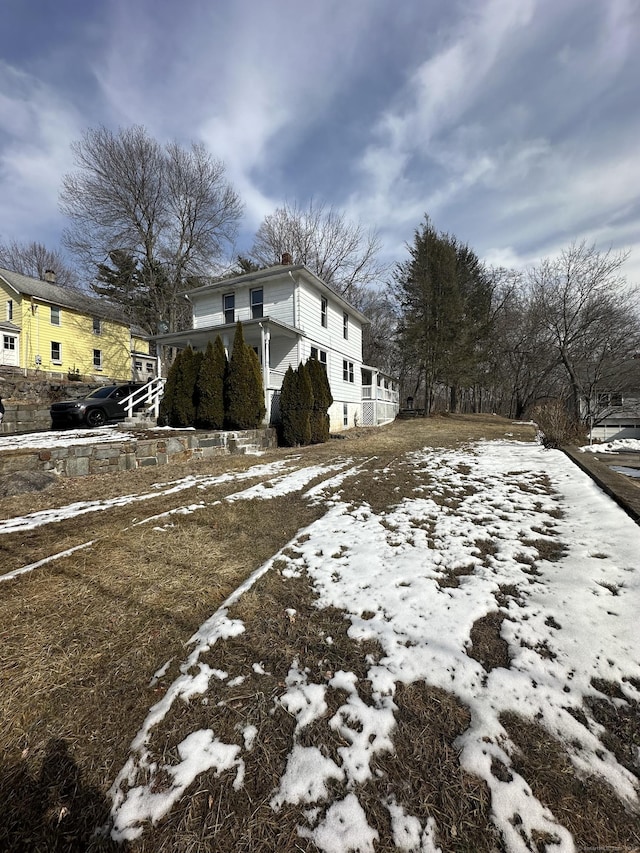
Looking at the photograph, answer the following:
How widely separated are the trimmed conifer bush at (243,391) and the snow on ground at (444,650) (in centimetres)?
597

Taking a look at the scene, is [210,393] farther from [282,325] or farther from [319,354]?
[319,354]

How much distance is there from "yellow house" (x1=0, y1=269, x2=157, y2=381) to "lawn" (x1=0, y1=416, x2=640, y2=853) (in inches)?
747

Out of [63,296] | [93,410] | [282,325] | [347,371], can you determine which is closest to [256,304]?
[282,325]

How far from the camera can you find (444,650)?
6.09 feet

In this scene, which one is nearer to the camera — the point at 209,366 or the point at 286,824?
the point at 286,824

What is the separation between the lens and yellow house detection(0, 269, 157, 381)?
17859 millimetres

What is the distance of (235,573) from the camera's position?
2684 mm

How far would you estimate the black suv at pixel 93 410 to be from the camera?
398 inches

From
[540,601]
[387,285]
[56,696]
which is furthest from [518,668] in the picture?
[387,285]

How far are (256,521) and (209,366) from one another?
6.68 metres

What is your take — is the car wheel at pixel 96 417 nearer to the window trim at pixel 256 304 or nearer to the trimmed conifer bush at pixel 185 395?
the trimmed conifer bush at pixel 185 395

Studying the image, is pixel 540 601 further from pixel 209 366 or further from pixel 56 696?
pixel 209 366

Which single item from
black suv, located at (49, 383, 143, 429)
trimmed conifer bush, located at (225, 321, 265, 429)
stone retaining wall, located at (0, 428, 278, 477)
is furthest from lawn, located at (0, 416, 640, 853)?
black suv, located at (49, 383, 143, 429)

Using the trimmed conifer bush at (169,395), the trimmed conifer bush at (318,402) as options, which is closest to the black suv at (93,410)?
the trimmed conifer bush at (169,395)
